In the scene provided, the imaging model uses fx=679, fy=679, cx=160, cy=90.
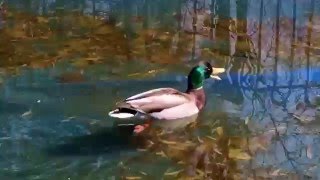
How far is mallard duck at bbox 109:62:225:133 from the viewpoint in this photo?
2.23 metres

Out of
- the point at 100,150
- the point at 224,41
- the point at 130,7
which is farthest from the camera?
the point at 130,7

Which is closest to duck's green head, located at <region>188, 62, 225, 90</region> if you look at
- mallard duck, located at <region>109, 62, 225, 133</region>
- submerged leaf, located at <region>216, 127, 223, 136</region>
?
mallard duck, located at <region>109, 62, 225, 133</region>

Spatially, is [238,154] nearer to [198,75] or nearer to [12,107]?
[198,75]

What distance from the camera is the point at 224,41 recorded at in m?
3.54

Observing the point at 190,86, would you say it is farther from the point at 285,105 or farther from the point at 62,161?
the point at 62,161

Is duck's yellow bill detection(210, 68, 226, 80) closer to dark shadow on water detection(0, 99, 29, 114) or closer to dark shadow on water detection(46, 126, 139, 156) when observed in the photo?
dark shadow on water detection(46, 126, 139, 156)

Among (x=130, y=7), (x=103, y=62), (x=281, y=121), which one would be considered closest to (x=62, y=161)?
(x=281, y=121)

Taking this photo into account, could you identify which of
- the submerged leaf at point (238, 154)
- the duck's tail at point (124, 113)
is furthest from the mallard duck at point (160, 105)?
the submerged leaf at point (238, 154)

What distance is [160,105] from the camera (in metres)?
2.27

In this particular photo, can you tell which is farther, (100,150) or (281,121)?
(281,121)

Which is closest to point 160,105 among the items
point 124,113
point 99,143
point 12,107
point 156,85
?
point 124,113

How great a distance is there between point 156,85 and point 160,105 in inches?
17.9

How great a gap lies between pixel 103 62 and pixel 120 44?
1.40 ft

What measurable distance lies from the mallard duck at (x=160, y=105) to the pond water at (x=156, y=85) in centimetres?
5
